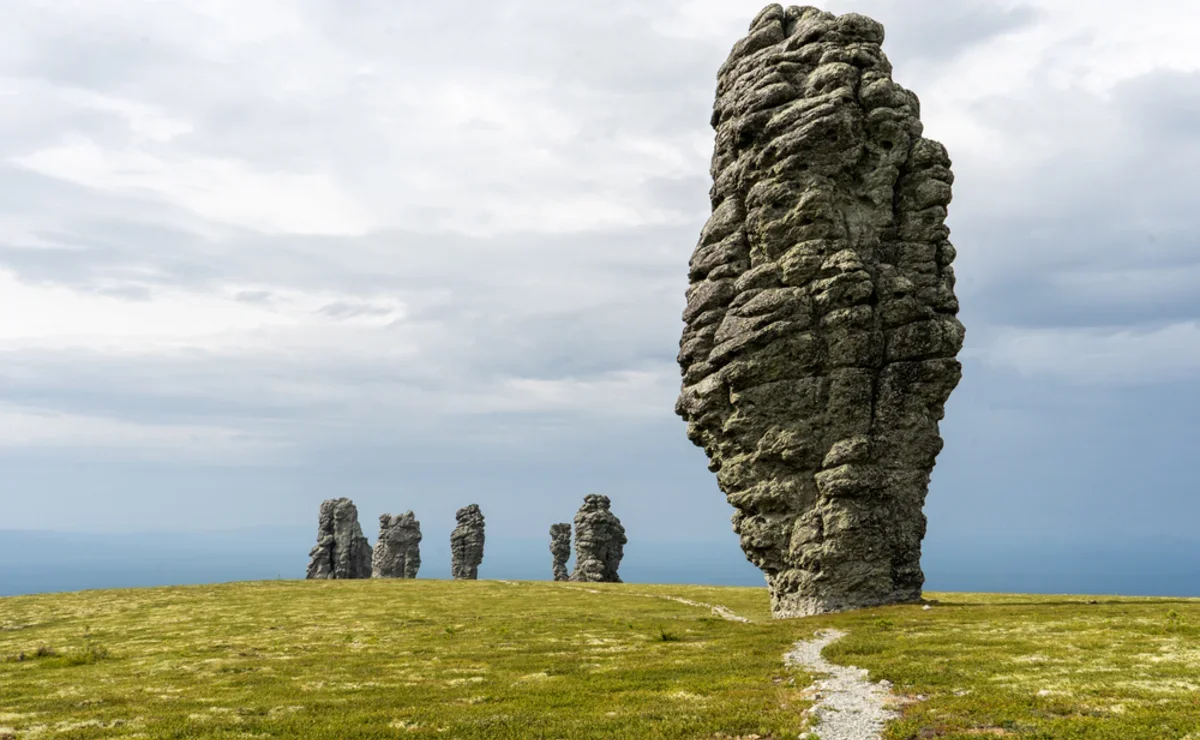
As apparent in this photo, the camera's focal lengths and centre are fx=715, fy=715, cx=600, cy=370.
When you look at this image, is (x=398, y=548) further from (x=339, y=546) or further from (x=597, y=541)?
(x=597, y=541)

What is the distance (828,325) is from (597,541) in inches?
3269

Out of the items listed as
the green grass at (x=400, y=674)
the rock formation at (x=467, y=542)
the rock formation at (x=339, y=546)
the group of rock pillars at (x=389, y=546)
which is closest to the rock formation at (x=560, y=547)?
the group of rock pillars at (x=389, y=546)

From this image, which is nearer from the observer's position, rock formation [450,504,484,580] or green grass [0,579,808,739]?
green grass [0,579,808,739]

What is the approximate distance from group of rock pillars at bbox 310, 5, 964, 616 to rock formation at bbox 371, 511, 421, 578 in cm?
10422

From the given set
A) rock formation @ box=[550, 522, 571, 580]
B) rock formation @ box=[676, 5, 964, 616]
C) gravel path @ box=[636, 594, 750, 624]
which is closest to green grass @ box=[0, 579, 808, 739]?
gravel path @ box=[636, 594, 750, 624]

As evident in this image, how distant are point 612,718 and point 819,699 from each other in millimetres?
8101

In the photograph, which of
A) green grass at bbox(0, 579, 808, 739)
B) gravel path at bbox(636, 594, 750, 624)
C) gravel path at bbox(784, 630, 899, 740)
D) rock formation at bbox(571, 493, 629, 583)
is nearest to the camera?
gravel path at bbox(784, 630, 899, 740)

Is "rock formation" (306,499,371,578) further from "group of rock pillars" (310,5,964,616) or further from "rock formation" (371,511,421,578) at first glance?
"group of rock pillars" (310,5,964,616)

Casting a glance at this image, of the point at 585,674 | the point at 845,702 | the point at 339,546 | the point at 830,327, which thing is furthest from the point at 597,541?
the point at 845,702

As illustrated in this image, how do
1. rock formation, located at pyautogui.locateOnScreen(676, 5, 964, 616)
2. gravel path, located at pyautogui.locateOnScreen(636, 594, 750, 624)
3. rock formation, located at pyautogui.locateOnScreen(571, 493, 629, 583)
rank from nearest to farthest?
rock formation, located at pyautogui.locateOnScreen(676, 5, 964, 616), gravel path, located at pyautogui.locateOnScreen(636, 594, 750, 624), rock formation, located at pyautogui.locateOnScreen(571, 493, 629, 583)

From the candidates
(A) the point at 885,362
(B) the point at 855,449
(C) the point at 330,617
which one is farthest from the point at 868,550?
(C) the point at 330,617

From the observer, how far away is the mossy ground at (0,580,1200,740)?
24.3m

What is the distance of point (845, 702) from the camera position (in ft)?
87.1

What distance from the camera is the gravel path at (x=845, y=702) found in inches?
898
